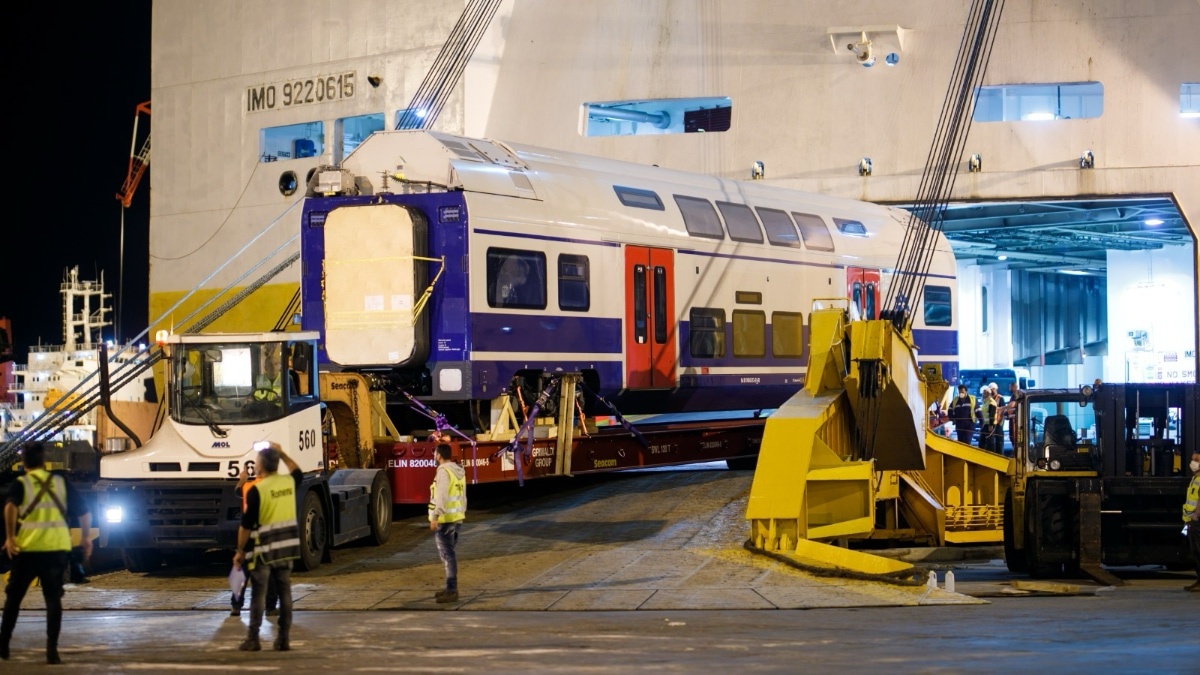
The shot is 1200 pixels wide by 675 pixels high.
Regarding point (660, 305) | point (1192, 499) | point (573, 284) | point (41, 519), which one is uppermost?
point (573, 284)

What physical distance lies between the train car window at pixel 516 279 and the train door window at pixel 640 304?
210cm

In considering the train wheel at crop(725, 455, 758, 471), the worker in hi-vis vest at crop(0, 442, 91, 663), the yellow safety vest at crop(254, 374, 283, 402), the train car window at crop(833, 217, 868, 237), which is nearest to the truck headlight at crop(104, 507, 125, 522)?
the yellow safety vest at crop(254, 374, 283, 402)

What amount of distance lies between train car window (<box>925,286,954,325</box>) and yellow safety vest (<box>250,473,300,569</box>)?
A: 18.5 meters

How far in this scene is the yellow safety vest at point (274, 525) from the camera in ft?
38.0

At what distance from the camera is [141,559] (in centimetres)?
1647

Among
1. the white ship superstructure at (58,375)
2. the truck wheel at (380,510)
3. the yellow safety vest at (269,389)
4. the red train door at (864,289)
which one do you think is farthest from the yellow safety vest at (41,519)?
the white ship superstructure at (58,375)

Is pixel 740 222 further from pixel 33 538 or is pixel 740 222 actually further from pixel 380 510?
pixel 33 538

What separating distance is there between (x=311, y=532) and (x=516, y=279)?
16.1ft

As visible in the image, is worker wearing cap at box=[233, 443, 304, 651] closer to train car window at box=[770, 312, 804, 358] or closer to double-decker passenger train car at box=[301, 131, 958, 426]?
double-decker passenger train car at box=[301, 131, 958, 426]

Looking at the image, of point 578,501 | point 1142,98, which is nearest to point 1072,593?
point 578,501

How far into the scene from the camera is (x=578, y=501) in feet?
68.7

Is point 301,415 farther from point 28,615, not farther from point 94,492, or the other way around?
point 28,615

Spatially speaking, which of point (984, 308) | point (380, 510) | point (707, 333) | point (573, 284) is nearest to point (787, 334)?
point (707, 333)

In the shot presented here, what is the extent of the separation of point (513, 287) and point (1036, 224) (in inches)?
869
